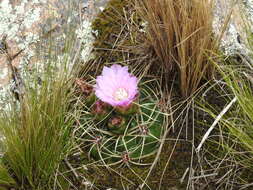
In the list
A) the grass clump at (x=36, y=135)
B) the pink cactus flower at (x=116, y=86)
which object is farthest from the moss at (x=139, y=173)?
the pink cactus flower at (x=116, y=86)

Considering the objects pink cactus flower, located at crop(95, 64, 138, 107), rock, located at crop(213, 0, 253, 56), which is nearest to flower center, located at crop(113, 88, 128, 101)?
pink cactus flower, located at crop(95, 64, 138, 107)

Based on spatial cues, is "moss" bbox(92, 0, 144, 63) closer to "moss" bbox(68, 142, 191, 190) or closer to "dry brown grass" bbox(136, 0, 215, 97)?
"dry brown grass" bbox(136, 0, 215, 97)

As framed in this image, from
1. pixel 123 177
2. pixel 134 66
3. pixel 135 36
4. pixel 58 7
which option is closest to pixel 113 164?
pixel 123 177

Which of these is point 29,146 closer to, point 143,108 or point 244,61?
point 143,108

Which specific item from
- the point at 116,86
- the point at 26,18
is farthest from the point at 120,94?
the point at 26,18

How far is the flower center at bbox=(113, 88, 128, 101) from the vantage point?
70.8 inches

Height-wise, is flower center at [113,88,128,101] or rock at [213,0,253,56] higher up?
rock at [213,0,253,56]

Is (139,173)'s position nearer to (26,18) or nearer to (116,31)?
(116,31)

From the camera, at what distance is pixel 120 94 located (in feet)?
5.94

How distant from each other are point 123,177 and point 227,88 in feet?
1.91

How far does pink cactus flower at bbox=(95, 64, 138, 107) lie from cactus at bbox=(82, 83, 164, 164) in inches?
1.7

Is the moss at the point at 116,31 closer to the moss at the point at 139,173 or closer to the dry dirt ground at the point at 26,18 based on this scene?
the dry dirt ground at the point at 26,18

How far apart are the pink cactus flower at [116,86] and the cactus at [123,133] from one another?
0.14 feet

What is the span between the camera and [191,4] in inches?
70.2
